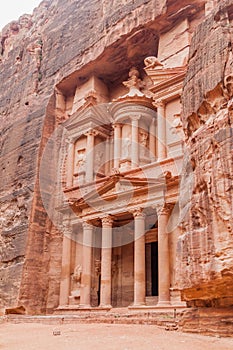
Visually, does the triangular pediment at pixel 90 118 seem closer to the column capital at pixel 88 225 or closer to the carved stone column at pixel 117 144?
the carved stone column at pixel 117 144

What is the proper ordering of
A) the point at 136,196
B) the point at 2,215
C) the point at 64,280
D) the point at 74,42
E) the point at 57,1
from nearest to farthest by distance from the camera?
the point at 136,196, the point at 64,280, the point at 2,215, the point at 74,42, the point at 57,1

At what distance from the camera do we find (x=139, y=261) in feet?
50.3

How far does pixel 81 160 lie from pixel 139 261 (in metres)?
7.87

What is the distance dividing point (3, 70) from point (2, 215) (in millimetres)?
12485

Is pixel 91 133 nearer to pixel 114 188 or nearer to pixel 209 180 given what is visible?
pixel 114 188

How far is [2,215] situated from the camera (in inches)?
837

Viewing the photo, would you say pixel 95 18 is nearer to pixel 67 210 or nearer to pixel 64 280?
pixel 67 210

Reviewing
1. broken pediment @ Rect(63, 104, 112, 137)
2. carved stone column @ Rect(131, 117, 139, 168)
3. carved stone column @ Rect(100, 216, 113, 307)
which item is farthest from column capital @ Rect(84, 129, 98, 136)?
carved stone column @ Rect(100, 216, 113, 307)

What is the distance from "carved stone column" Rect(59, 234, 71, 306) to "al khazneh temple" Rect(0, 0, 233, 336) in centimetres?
5

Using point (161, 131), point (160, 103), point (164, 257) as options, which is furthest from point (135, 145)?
point (164, 257)

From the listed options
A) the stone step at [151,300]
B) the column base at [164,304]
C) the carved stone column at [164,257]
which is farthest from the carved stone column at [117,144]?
the column base at [164,304]

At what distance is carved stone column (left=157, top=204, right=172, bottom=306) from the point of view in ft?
46.9

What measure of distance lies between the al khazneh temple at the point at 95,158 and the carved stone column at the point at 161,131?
0.05 metres

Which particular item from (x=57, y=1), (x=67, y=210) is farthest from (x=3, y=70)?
(x=67, y=210)
